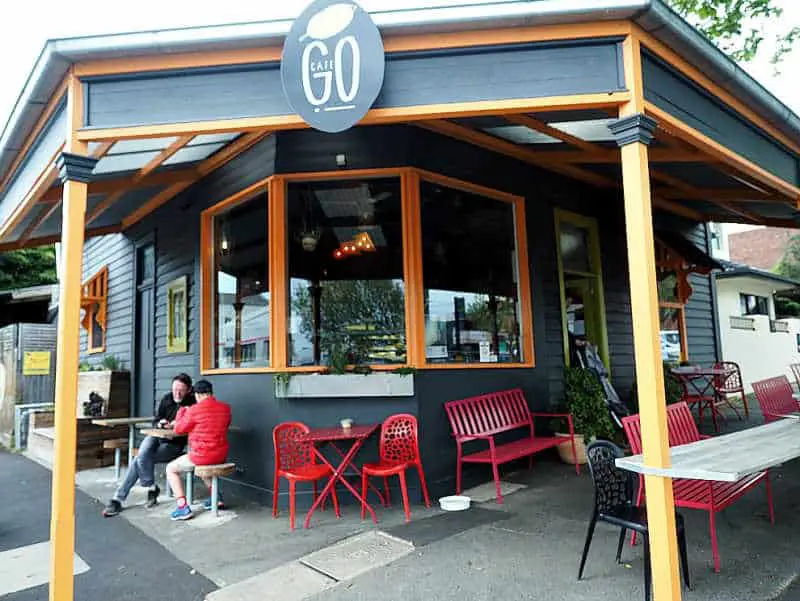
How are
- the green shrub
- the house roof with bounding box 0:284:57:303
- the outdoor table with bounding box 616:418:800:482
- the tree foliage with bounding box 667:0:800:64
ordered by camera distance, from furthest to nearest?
the house roof with bounding box 0:284:57:303 → the tree foliage with bounding box 667:0:800:64 → the green shrub → the outdoor table with bounding box 616:418:800:482

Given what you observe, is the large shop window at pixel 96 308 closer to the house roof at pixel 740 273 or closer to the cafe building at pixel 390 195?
the cafe building at pixel 390 195

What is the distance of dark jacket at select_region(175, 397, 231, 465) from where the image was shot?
4.52 metres

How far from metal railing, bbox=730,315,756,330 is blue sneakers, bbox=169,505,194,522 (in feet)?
36.0

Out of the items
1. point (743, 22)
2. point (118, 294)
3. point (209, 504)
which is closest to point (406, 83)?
point (209, 504)

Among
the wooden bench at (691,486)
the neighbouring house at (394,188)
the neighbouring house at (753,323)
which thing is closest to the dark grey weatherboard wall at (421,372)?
the neighbouring house at (394,188)

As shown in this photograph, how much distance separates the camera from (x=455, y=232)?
5.47 m

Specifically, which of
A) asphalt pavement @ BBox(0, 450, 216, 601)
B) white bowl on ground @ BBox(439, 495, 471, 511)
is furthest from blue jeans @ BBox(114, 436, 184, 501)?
white bowl on ground @ BBox(439, 495, 471, 511)

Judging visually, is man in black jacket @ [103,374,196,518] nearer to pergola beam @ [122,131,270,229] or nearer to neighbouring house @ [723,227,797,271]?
pergola beam @ [122,131,270,229]

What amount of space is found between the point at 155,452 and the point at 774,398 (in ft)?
20.0

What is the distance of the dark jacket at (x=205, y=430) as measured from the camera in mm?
4523

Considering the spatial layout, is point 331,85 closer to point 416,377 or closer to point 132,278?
point 416,377

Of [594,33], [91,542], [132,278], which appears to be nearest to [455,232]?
[594,33]

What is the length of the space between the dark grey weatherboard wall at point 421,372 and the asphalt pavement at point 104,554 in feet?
4.07

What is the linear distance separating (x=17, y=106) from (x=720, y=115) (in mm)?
4652
